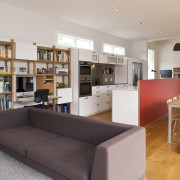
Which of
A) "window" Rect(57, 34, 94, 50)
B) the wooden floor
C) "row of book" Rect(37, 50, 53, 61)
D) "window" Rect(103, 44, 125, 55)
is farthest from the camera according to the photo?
"window" Rect(103, 44, 125, 55)

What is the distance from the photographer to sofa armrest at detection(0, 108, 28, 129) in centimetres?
322

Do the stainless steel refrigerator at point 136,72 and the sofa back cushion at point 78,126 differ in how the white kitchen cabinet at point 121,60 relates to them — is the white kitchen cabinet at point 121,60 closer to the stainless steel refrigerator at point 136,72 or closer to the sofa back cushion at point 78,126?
the stainless steel refrigerator at point 136,72

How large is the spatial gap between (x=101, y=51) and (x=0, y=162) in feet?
18.4

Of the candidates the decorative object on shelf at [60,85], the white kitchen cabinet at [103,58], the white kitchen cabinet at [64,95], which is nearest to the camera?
the white kitchen cabinet at [64,95]

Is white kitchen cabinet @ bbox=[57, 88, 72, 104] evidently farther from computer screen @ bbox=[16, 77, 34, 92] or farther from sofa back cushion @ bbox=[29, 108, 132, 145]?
sofa back cushion @ bbox=[29, 108, 132, 145]

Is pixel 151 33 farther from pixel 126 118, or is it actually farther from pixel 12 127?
pixel 12 127

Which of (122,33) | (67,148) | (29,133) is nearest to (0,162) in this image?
(29,133)

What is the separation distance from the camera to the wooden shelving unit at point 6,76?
4398 mm

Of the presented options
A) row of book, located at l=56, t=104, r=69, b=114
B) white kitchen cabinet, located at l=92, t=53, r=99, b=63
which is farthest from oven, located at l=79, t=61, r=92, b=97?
row of book, located at l=56, t=104, r=69, b=114

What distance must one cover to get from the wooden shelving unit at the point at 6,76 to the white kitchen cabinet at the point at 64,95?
1.34 metres

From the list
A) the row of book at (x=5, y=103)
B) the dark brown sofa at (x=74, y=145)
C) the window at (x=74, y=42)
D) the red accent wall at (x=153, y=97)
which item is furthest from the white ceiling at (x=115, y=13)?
the dark brown sofa at (x=74, y=145)

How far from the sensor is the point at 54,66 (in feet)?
18.0

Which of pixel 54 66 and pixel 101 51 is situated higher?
pixel 101 51

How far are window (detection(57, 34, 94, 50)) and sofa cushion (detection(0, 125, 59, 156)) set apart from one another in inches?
140
